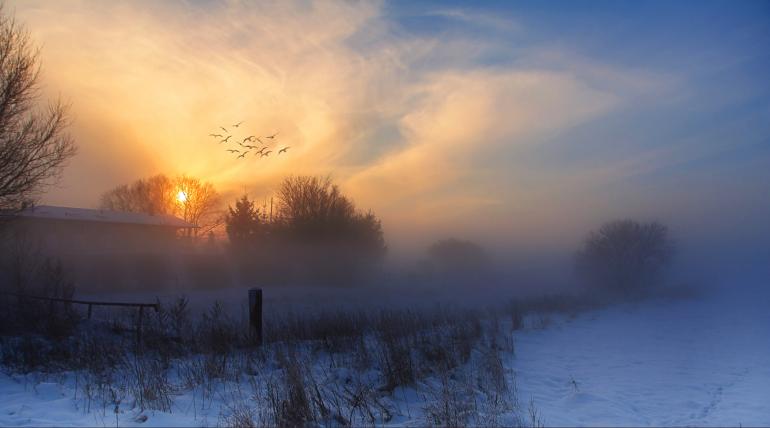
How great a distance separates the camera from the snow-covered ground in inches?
269

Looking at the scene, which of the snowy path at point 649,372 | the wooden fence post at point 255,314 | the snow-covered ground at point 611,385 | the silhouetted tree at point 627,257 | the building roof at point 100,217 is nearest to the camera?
the snow-covered ground at point 611,385

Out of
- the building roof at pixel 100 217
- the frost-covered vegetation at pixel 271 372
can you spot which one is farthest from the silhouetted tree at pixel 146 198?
the frost-covered vegetation at pixel 271 372

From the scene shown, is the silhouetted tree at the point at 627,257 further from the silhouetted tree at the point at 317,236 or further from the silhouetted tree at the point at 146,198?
the silhouetted tree at the point at 146,198

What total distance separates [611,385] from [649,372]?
290 cm

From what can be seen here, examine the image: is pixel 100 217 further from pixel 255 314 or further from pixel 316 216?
pixel 255 314

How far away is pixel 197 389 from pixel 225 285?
3385 cm

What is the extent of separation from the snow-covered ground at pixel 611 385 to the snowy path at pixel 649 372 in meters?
0.02

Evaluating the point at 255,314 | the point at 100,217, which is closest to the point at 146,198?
the point at 100,217

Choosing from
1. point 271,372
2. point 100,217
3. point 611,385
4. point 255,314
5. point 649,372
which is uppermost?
point 100,217

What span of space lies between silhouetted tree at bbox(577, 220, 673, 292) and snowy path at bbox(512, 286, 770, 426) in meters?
20.8

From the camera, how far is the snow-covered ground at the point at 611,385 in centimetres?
684

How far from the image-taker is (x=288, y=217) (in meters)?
45.6

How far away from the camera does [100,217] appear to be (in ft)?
135

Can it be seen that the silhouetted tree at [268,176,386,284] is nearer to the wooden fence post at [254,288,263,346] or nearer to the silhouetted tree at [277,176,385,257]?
the silhouetted tree at [277,176,385,257]
